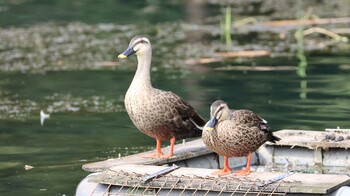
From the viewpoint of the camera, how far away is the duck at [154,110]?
9.25 meters

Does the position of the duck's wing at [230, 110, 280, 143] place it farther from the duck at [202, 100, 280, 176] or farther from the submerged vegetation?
the submerged vegetation

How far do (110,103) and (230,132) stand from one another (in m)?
6.43

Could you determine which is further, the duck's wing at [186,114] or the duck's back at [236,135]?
the duck's wing at [186,114]

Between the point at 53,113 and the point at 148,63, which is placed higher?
the point at 148,63

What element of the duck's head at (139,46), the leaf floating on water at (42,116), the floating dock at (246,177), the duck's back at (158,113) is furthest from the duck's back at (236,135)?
the leaf floating on water at (42,116)

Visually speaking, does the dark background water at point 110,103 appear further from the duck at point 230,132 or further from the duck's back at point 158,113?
the duck at point 230,132

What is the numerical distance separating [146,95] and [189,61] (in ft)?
30.0

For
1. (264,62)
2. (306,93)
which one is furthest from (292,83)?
(264,62)

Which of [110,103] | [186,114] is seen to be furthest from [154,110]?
[110,103]

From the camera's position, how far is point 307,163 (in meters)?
10.3

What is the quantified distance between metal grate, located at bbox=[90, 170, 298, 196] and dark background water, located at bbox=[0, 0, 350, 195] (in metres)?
1.21

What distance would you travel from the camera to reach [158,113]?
30.4 ft

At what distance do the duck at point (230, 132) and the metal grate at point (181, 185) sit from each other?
0.78ft

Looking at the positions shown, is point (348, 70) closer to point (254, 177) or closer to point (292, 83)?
point (292, 83)
